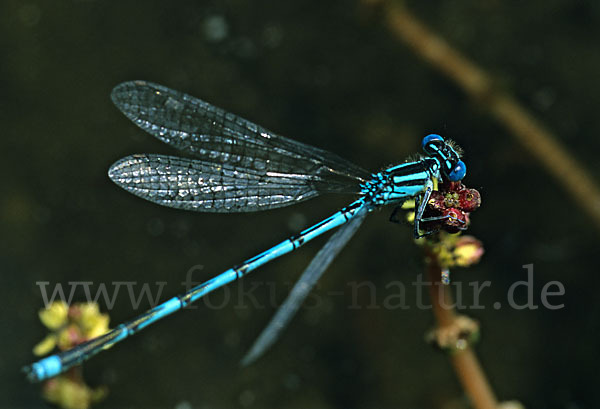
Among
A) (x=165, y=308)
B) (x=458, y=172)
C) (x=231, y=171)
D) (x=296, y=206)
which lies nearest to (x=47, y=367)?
(x=165, y=308)

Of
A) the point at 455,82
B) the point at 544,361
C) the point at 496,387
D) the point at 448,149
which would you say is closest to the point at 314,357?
the point at 496,387

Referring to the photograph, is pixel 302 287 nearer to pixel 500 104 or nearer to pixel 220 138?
pixel 220 138

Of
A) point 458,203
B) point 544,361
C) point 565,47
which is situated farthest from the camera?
point 565,47

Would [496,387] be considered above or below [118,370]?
below

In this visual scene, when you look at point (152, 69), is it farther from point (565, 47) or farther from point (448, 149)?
point (565, 47)

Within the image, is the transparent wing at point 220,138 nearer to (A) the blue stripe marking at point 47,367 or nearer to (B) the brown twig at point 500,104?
(A) the blue stripe marking at point 47,367

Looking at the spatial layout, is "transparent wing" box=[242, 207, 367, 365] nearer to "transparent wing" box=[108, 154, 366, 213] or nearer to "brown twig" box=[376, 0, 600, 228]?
"transparent wing" box=[108, 154, 366, 213]

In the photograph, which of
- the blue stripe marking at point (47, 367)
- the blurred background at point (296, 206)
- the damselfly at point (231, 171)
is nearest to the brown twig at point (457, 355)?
the damselfly at point (231, 171)

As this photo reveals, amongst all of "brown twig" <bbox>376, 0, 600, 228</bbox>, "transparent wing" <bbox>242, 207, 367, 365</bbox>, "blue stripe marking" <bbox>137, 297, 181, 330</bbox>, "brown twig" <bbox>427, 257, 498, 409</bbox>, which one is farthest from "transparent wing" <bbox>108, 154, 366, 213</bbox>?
"brown twig" <bbox>376, 0, 600, 228</bbox>
